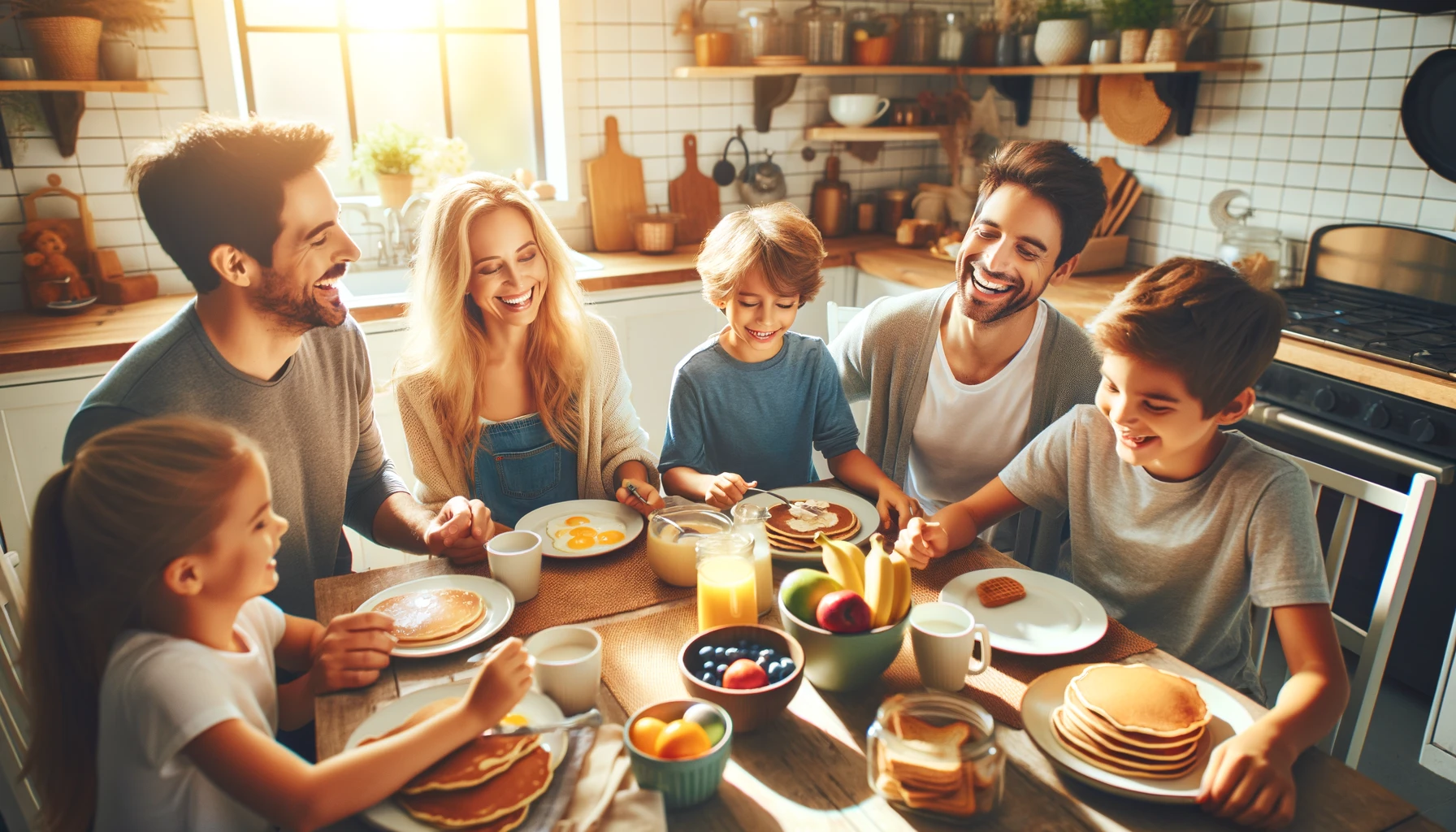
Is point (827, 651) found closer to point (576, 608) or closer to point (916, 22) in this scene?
point (576, 608)

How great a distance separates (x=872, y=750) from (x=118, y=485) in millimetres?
770

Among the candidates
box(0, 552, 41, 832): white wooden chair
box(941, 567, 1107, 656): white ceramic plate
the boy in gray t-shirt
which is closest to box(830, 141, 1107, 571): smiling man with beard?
the boy in gray t-shirt

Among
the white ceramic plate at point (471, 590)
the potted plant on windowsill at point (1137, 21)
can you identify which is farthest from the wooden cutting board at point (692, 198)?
the white ceramic plate at point (471, 590)

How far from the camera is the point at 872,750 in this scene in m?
0.90

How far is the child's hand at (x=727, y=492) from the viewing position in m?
1.53

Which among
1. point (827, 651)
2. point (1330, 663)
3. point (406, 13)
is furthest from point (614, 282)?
point (1330, 663)

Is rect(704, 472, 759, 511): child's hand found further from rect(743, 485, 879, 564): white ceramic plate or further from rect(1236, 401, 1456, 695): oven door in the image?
rect(1236, 401, 1456, 695): oven door

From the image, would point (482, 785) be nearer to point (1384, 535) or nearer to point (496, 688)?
point (496, 688)

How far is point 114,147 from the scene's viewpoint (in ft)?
8.79

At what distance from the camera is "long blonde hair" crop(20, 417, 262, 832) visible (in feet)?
2.94

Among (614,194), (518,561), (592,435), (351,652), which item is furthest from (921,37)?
(351,652)

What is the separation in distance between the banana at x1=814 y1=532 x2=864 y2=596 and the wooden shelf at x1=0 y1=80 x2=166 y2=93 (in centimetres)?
238

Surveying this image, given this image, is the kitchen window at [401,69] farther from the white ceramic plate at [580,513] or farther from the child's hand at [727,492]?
the child's hand at [727,492]

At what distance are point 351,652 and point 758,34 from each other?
2.76 metres
